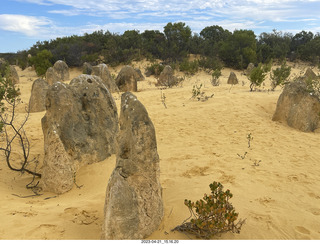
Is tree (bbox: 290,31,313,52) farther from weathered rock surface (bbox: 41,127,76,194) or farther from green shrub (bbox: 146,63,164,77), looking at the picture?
weathered rock surface (bbox: 41,127,76,194)

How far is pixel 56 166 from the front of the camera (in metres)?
4.43

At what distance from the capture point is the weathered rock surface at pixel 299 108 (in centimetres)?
748

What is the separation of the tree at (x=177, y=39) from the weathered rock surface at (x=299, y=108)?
1735 cm

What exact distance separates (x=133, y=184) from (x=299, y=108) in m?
6.37

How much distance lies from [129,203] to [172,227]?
0.68m

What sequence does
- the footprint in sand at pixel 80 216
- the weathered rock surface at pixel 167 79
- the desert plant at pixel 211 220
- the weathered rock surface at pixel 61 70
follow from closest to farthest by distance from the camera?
the desert plant at pixel 211 220 < the footprint in sand at pixel 80 216 < the weathered rock surface at pixel 167 79 < the weathered rock surface at pixel 61 70

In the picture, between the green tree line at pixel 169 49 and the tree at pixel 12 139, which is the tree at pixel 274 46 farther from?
the tree at pixel 12 139

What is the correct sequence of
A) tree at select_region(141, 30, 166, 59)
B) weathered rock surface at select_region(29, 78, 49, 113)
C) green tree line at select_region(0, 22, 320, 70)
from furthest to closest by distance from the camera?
tree at select_region(141, 30, 166, 59)
green tree line at select_region(0, 22, 320, 70)
weathered rock surface at select_region(29, 78, 49, 113)

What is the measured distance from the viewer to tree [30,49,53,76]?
19391 mm

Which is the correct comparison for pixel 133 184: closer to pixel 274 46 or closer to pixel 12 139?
pixel 12 139

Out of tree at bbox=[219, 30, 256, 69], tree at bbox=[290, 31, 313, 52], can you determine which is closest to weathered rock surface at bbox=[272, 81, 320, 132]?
tree at bbox=[219, 30, 256, 69]

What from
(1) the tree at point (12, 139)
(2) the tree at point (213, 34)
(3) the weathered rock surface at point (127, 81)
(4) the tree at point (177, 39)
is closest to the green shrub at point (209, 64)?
(4) the tree at point (177, 39)

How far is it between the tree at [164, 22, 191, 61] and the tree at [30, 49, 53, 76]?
406 inches

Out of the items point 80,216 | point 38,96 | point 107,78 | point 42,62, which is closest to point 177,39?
point 42,62
